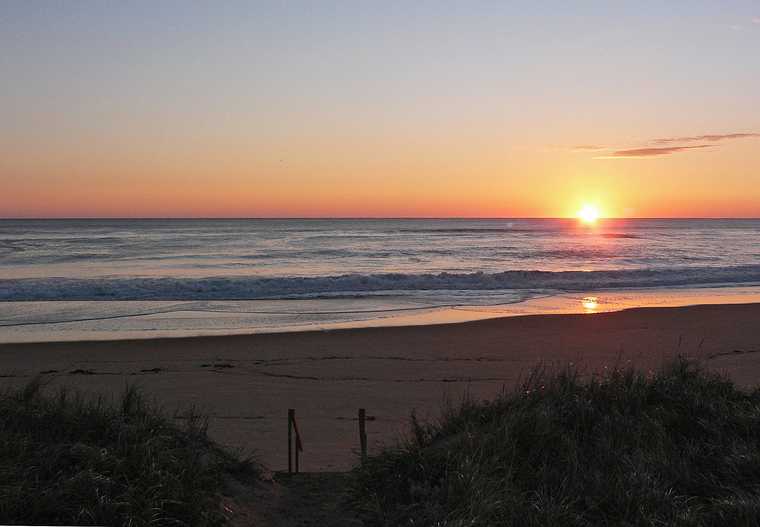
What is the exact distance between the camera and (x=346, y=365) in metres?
12.5

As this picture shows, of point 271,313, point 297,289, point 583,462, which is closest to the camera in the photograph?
point 583,462

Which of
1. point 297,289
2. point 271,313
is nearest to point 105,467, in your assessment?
point 271,313

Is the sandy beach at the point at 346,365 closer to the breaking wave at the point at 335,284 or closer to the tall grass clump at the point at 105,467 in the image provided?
the tall grass clump at the point at 105,467

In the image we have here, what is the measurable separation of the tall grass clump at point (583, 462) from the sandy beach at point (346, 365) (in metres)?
1.85

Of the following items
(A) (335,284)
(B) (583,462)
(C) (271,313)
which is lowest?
(C) (271,313)

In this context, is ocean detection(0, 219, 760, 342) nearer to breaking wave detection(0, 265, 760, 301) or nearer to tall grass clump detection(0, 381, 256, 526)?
breaking wave detection(0, 265, 760, 301)

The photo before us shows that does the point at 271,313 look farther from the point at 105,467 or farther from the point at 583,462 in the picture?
the point at 583,462

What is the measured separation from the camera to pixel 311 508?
4.82 meters

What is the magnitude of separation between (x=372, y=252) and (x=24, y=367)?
37.9m

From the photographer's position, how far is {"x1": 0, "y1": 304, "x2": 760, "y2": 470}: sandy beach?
29.1 feet

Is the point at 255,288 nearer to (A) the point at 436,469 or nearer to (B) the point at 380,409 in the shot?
(B) the point at 380,409

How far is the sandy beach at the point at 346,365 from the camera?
29.1 feet

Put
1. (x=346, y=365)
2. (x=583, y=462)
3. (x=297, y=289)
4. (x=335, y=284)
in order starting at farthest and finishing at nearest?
(x=335, y=284)
(x=297, y=289)
(x=346, y=365)
(x=583, y=462)

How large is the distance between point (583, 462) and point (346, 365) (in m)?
8.08
